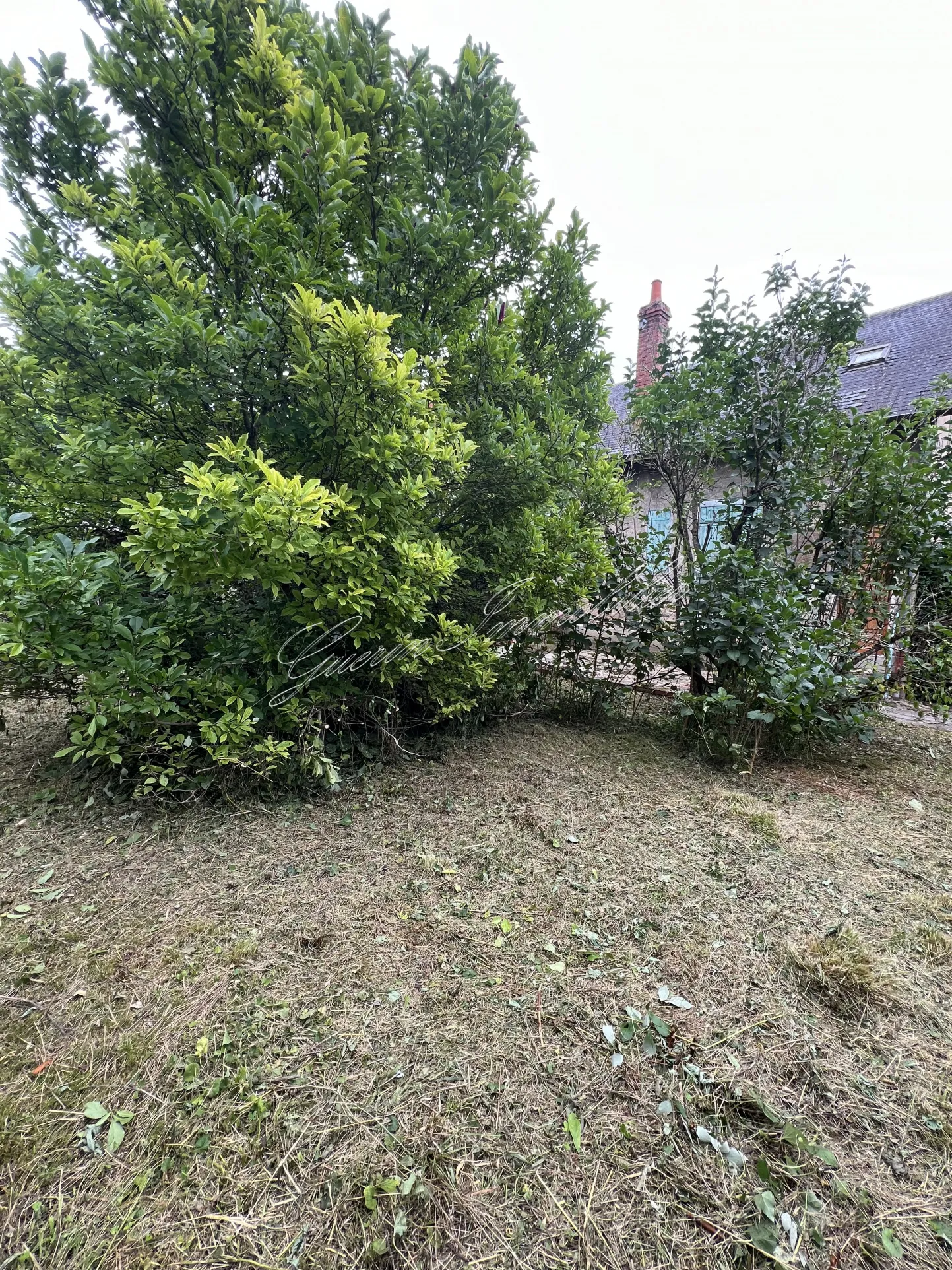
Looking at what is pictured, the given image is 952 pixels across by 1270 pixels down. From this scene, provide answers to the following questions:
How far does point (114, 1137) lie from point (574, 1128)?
1.11 metres

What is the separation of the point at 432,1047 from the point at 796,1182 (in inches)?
35.7

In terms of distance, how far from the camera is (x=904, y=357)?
848 cm

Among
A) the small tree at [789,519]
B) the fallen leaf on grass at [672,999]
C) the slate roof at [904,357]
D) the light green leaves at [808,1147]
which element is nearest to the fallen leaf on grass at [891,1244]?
the light green leaves at [808,1147]

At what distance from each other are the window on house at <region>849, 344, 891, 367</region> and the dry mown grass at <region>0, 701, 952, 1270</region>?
9.88m

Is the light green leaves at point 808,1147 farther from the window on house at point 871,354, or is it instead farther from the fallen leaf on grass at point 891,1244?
the window on house at point 871,354

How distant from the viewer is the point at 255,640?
2.47 meters

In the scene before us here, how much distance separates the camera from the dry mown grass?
105 centimetres

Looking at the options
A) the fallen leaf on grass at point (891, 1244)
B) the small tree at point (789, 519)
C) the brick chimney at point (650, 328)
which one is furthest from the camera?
the brick chimney at point (650, 328)

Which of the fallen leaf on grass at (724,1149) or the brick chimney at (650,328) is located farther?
the brick chimney at (650,328)

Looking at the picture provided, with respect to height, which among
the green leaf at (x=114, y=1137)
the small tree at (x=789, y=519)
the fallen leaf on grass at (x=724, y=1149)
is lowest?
the fallen leaf on grass at (x=724, y=1149)

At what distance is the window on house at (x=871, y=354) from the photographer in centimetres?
884

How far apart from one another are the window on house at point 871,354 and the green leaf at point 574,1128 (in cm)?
1158

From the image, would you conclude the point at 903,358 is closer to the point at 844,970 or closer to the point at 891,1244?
the point at 844,970

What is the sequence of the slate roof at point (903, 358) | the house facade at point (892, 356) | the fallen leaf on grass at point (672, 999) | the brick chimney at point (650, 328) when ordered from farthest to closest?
the brick chimney at point (650, 328) → the slate roof at point (903, 358) → the house facade at point (892, 356) → the fallen leaf on grass at point (672, 999)
